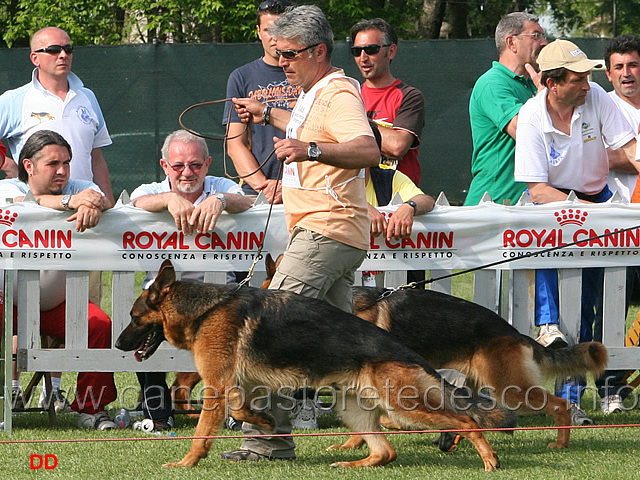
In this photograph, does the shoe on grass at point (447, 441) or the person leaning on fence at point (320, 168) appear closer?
the person leaning on fence at point (320, 168)

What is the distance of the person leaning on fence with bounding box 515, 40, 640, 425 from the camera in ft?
20.5

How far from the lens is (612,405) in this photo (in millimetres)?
6559

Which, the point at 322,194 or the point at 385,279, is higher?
the point at 322,194

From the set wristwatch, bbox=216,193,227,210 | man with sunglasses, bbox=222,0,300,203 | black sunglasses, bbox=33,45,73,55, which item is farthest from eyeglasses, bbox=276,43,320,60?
black sunglasses, bbox=33,45,73,55

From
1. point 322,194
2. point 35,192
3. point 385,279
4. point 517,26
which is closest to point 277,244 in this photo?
point 385,279

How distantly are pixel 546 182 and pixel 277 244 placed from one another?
5.79 ft

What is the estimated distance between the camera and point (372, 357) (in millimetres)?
4883

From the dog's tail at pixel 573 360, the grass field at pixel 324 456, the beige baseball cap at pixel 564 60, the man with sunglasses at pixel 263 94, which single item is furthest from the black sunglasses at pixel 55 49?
the dog's tail at pixel 573 360

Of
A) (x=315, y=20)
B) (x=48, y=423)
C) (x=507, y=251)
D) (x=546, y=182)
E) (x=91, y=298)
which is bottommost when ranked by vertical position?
(x=48, y=423)

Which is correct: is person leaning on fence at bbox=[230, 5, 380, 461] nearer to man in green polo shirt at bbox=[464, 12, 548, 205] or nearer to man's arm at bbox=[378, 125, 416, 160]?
man's arm at bbox=[378, 125, 416, 160]

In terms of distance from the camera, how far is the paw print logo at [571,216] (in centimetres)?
610

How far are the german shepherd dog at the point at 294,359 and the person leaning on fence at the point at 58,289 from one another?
1087 mm

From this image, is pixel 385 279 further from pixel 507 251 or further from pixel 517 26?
pixel 517 26

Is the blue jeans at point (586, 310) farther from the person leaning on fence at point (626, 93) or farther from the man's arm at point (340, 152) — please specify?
the man's arm at point (340, 152)
